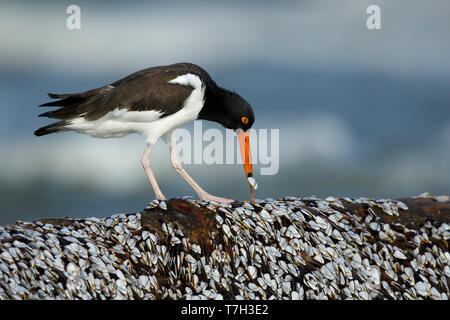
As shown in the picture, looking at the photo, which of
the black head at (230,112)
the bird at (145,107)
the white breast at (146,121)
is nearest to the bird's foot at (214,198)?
the bird at (145,107)

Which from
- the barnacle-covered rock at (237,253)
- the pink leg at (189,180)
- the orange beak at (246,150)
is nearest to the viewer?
the barnacle-covered rock at (237,253)

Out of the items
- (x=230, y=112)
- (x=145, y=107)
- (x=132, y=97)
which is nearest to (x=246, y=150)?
(x=230, y=112)

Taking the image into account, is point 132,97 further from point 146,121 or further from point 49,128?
point 49,128

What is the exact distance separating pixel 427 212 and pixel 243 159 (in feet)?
8.70

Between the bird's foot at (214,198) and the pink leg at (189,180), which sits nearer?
the bird's foot at (214,198)

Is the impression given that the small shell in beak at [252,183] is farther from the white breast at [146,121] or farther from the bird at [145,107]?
the white breast at [146,121]

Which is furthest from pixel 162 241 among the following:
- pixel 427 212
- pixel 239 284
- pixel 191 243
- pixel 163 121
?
pixel 427 212

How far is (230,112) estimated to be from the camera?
8.44 m

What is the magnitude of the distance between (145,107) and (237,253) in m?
2.54

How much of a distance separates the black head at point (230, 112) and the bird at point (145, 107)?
0.77 feet

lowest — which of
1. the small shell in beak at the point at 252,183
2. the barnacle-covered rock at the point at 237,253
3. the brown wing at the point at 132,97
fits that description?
the barnacle-covered rock at the point at 237,253

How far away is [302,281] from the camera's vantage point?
5957 mm

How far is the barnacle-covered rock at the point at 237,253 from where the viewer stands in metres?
5.27
